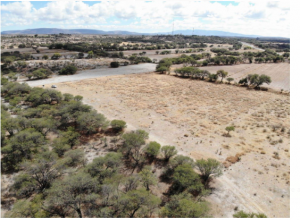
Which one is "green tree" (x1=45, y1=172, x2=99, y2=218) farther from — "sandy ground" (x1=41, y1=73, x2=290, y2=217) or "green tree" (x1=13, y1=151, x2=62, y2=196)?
"sandy ground" (x1=41, y1=73, x2=290, y2=217)

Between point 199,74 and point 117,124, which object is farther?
point 199,74

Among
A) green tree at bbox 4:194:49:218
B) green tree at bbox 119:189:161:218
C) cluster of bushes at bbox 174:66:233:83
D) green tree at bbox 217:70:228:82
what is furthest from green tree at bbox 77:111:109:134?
green tree at bbox 217:70:228:82

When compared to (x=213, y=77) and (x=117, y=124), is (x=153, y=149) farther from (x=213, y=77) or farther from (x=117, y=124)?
(x=213, y=77)

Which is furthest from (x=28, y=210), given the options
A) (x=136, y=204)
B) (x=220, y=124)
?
(x=220, y=124)

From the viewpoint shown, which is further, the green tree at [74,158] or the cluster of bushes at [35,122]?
the cluster of bushes at [35,122]

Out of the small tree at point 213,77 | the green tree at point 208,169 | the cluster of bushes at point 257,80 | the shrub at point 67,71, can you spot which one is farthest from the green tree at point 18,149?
the cluster of bushes at point 257,80

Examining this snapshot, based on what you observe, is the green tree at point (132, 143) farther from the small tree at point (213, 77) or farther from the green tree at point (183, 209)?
the small tree at point (213, 77)

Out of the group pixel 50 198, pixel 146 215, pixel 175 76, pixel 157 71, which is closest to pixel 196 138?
pixel 146 215

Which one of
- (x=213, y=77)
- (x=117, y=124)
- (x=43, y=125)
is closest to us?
(x=43, y=125)

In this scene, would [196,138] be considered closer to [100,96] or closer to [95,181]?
[95,181]
